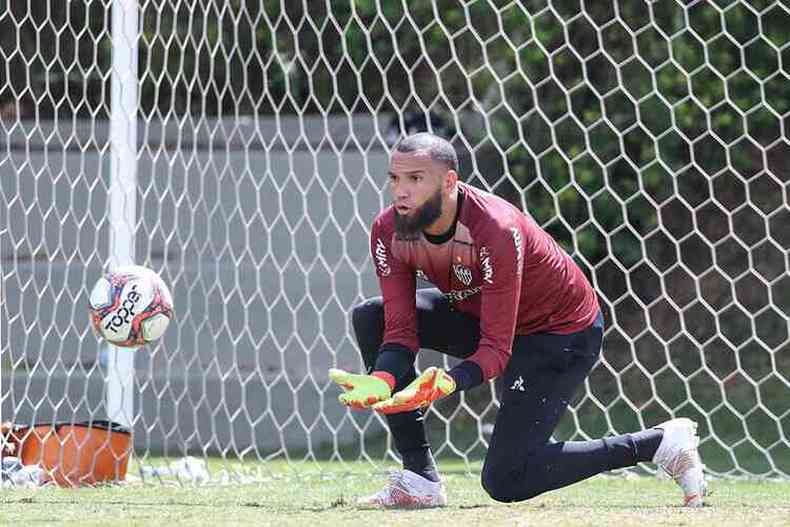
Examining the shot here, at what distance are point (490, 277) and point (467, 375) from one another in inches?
13.2

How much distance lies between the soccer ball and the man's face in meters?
1.63

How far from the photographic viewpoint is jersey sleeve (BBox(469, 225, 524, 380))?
15.9ft

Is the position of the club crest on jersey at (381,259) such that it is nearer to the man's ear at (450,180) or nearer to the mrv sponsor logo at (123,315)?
the man's ear at (450,180)

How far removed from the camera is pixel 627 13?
9.29 meters

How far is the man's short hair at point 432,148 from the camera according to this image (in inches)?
193

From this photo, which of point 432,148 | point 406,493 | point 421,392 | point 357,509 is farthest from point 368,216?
point 421,392

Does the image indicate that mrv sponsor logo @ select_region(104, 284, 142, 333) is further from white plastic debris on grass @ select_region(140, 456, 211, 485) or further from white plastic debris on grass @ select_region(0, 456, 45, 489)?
white plastic debris on grass @ select_region(140, 456, 211, 485)

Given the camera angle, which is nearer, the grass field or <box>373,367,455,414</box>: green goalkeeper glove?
<box>373,367,455,414</box>: green goalkeeper glove

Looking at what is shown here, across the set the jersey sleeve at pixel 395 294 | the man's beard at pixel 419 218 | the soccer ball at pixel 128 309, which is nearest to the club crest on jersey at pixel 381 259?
the jersey sleeve at pixel 395 294

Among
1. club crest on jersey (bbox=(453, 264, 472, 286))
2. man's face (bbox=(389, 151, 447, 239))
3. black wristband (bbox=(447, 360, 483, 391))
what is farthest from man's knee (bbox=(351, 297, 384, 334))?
black wristband (bbox=(447, 360, 483, 391))

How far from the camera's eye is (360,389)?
4.68 metres

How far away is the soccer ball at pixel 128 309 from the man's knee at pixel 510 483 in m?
1.75

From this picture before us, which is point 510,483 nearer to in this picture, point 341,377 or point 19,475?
point 341,377

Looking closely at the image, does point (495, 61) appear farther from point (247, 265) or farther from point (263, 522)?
Result: point (263, 522)
